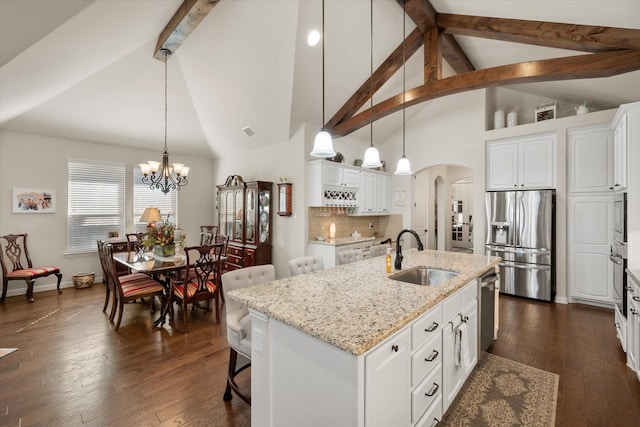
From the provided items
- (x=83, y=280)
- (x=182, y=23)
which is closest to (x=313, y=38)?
(x=182, y=23)

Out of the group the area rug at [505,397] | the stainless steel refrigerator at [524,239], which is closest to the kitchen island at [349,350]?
the area rug at [505,397]

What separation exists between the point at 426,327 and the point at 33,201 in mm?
6612

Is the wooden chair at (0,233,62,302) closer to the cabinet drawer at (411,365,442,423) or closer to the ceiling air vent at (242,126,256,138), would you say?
the ceiling air vent at (242,126,256,138)

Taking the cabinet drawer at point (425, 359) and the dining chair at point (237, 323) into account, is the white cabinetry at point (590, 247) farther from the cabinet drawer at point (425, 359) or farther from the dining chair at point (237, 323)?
the dining chair at point (237, 323)

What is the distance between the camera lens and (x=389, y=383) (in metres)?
1.39

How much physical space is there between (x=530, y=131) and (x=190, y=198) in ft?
23.2

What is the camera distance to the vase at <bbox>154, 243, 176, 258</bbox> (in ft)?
13.8

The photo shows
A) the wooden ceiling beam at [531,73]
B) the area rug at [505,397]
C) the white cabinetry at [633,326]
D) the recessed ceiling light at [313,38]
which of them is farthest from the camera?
the recessed ceiling light at [313,38]

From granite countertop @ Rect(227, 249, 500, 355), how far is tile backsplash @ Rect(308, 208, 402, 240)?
Result: 279 cm

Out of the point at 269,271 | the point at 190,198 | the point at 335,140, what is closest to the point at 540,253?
the point at 335,140

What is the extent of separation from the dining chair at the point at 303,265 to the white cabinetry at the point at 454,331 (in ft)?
4.42

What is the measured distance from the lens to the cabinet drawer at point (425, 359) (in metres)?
1.59

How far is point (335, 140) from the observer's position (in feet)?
18.6

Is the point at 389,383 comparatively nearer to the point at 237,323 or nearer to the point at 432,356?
the point at 432,356
